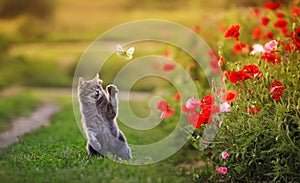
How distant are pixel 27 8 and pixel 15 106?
20.8ft

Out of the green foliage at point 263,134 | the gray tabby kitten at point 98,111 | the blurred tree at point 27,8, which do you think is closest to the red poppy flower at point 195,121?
the green foliage at point 263,134

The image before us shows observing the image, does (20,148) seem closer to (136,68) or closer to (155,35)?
(136,68)

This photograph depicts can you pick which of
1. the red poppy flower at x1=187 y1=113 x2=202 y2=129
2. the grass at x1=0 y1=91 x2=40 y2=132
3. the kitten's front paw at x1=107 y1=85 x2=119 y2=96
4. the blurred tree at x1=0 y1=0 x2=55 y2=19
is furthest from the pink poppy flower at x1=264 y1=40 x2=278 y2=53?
the blurred tree at x1=0 y1=0 x2=55 y2=19

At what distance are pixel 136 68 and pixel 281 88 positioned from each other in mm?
8042

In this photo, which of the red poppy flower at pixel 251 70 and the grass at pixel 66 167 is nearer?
the grass at pixel 66 167

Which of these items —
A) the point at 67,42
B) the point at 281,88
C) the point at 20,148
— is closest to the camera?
the point at 281,88

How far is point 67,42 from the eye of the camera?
1802 centimetres

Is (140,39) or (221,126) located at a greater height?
(140,39)

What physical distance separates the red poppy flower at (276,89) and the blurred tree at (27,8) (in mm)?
10673

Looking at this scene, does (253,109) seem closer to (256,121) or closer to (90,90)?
(256,121)

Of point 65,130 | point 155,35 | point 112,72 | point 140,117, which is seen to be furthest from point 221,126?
point 155,35

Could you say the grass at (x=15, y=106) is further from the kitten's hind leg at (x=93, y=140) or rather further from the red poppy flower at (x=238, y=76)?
the red poppy flower at (x=238, y=76)

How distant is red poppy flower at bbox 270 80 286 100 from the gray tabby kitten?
1317 millimetres

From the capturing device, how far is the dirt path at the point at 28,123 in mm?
6190
